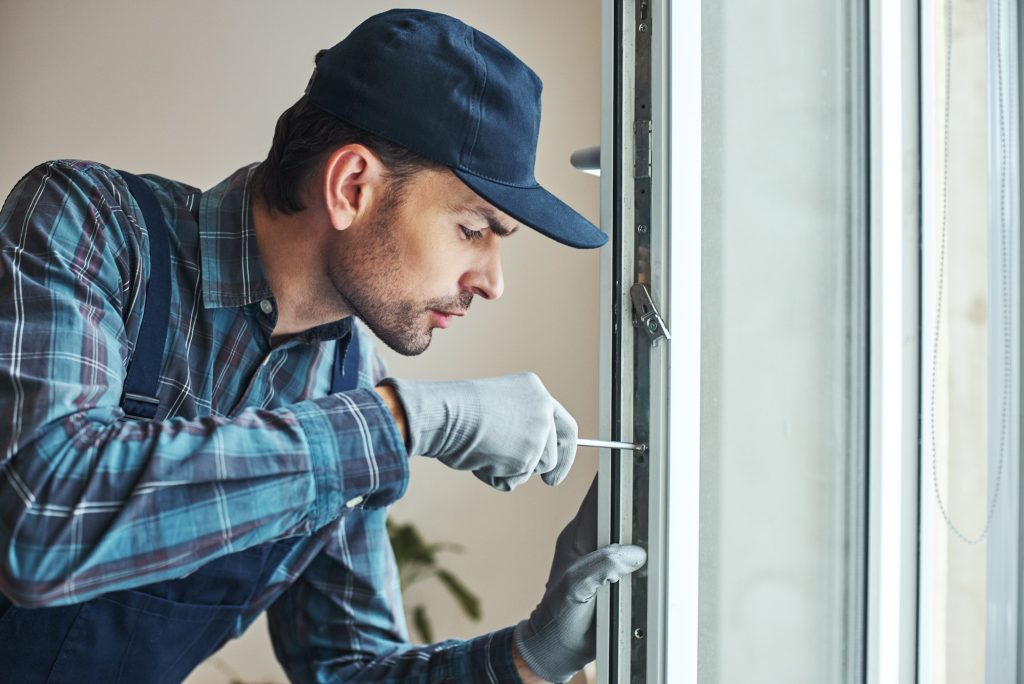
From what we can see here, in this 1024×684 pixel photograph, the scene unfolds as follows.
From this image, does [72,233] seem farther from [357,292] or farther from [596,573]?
[596,573]

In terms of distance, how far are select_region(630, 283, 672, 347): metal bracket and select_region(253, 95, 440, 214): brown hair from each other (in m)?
0.20

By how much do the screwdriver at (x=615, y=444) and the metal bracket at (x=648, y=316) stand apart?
2.9 inches

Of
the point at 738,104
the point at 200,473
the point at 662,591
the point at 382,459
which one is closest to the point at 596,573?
the point at 662,591

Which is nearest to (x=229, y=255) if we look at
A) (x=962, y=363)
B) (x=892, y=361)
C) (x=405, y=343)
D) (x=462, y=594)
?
(x=405, y=343)

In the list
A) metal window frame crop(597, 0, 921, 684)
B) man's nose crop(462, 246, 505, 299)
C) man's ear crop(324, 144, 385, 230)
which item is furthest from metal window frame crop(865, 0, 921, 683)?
man's ear crop(324, 144, 385, 230)

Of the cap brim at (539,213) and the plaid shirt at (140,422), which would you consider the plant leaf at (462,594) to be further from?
the cap brim at (539,213)

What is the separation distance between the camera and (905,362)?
928mm

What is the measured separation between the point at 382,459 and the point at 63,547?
20 centimetres

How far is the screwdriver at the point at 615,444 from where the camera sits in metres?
0.65

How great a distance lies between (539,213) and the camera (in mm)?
720

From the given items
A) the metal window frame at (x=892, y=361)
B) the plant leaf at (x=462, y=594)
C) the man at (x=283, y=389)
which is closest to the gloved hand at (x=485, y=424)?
the man at (x=283, y=389)

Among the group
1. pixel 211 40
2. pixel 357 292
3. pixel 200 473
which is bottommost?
pixel 200 473

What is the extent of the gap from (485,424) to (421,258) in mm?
181

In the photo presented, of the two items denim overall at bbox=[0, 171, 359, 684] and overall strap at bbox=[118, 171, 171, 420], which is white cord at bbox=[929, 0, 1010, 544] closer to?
denim overall at bbox=[0, 171, 359, 684]
